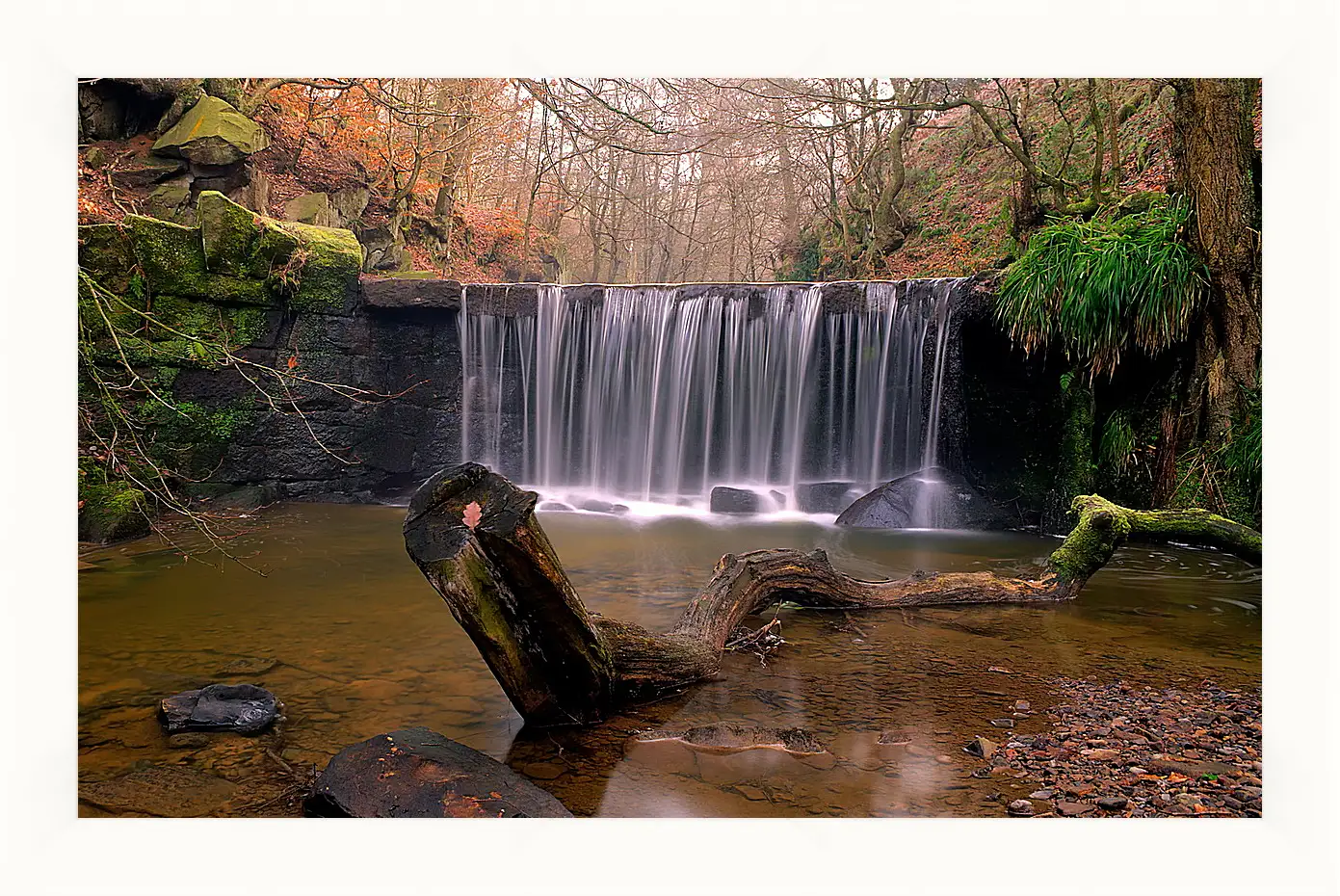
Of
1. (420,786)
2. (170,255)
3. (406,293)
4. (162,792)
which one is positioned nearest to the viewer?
(420,786)

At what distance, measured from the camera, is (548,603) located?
8.38ft

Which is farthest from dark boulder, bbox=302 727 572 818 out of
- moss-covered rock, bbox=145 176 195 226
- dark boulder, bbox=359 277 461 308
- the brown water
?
moss-covered rock, bbox=145 176 195 226

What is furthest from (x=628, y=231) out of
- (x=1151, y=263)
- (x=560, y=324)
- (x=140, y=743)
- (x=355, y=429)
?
(x=140, y=743)

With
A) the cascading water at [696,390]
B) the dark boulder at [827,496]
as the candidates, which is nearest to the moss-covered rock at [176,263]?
the cascading water at [696,390]

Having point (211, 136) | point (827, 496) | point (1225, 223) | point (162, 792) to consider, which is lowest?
point (162, 792)

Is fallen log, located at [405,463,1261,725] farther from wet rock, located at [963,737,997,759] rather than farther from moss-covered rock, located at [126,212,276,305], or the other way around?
moss-covered rock, located at [126,212,276,305]

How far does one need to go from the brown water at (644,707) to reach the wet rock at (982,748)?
5 cm

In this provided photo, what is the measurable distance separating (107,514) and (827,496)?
A: 6402 millimetres

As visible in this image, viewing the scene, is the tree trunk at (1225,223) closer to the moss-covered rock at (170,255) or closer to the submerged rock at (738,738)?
the submerged rock at (738,738)

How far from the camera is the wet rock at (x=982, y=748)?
263 cm

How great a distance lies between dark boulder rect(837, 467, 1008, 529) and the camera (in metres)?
7.66

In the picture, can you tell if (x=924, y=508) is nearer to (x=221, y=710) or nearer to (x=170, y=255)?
(x=221, y=710)

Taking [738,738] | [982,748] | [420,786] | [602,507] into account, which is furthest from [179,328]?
[982,748]

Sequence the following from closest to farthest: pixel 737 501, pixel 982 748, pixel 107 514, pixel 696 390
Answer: pixel 982 748
pixel 107 514
pixel 737 501
pixel 696 390
